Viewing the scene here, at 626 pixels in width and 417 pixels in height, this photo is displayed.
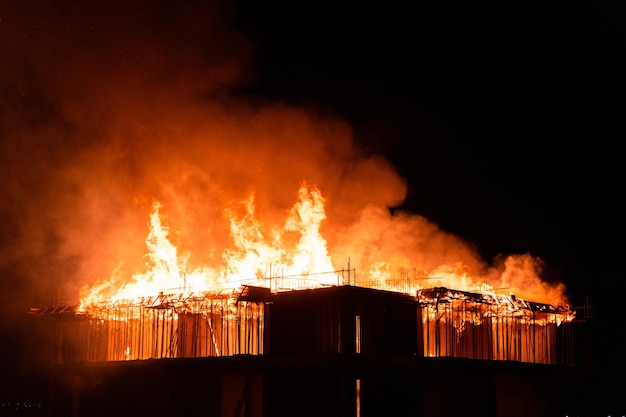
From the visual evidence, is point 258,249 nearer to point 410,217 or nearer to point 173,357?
point 173,357

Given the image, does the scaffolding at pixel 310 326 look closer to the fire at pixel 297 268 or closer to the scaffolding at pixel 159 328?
the scaffolding at pixel 159 328

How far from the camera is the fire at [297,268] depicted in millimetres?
37938

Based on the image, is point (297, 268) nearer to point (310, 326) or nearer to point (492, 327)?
point (310, 326)

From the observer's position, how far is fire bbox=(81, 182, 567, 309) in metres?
37.9

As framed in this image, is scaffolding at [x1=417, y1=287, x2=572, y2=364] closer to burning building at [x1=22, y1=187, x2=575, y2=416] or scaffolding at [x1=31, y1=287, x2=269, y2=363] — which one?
burning building at [x1=22, y1=187, x2=575, y2=416]

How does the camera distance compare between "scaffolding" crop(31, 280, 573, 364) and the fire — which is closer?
"scaffolding" crop(31, 280, 573, 364)

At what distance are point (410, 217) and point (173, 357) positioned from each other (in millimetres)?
17653

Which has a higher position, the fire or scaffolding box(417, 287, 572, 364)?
the fire

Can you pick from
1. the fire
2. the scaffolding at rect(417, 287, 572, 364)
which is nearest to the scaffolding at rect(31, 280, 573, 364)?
the scaffolding at rect(417, 287, 572, 364)

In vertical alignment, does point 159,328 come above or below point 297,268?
below

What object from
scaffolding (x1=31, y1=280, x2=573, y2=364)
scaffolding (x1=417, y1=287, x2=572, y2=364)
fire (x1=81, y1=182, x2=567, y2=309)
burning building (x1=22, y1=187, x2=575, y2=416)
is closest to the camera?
burning building (x1=22, y1=187, x2=575, y2=416)

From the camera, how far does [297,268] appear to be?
38500 mm

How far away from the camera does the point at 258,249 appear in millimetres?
40219

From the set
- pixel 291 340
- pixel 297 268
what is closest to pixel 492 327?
pixel 297 268
